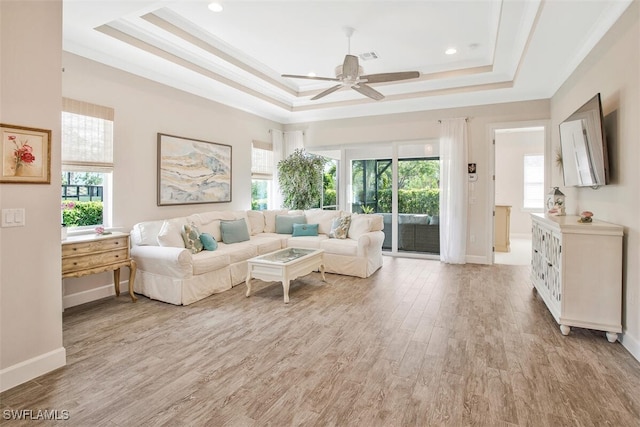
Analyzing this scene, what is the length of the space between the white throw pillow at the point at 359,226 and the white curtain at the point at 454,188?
1.65 m

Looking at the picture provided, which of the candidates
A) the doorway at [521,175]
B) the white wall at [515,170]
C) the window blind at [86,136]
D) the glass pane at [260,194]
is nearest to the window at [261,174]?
the glass pane at [260,194]

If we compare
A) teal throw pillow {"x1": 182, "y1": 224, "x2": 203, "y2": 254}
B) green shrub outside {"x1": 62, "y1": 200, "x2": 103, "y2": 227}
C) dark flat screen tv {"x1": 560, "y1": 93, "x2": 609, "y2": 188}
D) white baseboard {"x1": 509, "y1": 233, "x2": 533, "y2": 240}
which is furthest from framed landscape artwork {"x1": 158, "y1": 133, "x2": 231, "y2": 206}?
white baseboard {"x1": 509, "y1": 233, "x2": 533, "y2": 240}

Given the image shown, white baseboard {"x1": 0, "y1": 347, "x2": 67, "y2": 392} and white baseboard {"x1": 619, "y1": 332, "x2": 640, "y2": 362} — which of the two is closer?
white baseboard {"x1": 0, "y1": 347, "x2": 67, "y2": 392}

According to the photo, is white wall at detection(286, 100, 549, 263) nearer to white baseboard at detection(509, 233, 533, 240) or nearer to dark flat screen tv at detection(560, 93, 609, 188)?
dark flat screen tv at detection(560, 93, 609, 188)

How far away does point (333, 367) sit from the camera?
255 centimetres

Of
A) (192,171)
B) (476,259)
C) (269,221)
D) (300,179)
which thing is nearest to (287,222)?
(269,221)

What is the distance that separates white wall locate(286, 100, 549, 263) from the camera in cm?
593

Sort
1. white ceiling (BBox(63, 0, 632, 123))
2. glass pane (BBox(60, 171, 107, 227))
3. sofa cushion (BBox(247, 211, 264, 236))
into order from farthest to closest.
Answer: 1. sofa cushion (BBox(247, 211, 264, 236))
2. glass pane (BBox(60, 171, 107, 227))
3. white ceiling (BBox(63, 0, 632, 123))

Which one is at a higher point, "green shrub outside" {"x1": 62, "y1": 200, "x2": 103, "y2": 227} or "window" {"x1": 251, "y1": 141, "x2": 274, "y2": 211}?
"window" {"x1": 251, "y1": 141, "x2": 274, "y2": 211}

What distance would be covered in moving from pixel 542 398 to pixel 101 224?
4.76m

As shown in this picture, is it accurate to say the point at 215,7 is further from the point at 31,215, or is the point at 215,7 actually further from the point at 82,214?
the point at 82,214

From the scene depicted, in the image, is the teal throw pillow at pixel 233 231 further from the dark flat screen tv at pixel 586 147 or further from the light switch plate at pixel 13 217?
the dark flat screen tv at pixel 586 147

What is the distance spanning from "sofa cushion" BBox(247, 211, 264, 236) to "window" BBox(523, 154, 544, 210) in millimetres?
7257

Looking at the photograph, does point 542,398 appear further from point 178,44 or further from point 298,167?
point 298,167
